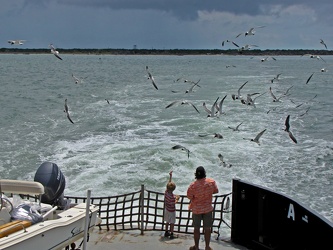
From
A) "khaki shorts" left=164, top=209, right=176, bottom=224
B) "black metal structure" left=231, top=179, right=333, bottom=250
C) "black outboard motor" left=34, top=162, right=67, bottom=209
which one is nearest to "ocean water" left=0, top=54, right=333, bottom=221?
"black metal structure" left=231, top=179, right=333, bottom=250

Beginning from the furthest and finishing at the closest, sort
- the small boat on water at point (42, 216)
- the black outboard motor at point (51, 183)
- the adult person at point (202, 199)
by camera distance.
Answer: the adult person at point (202, 199)
the black outboard motor at point (51, 183)
the small boat on water at point (42, 216)

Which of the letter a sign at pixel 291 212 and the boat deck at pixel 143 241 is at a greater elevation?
the letter a sign at pixel 291 212

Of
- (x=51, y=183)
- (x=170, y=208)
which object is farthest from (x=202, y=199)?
(x=51, y=183)

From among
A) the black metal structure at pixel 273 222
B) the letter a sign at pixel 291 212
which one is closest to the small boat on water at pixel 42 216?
the black metal structure at pixel 273 222

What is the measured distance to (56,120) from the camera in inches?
1090

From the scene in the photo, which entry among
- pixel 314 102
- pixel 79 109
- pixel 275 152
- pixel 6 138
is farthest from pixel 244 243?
pixel 314 102

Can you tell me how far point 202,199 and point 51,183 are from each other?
2284mm

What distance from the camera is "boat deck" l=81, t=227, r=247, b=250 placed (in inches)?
314

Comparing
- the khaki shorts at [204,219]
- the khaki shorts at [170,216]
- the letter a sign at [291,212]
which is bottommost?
the khaki shorts at [170,216]

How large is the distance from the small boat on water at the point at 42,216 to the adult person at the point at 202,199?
1526 millimetres

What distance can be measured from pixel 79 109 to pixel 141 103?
465 cm

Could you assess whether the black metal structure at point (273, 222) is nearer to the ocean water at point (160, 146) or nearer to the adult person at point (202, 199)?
the adult person at point (202, 199)

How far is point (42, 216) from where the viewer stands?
256 inches

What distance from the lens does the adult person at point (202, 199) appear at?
7.49m
